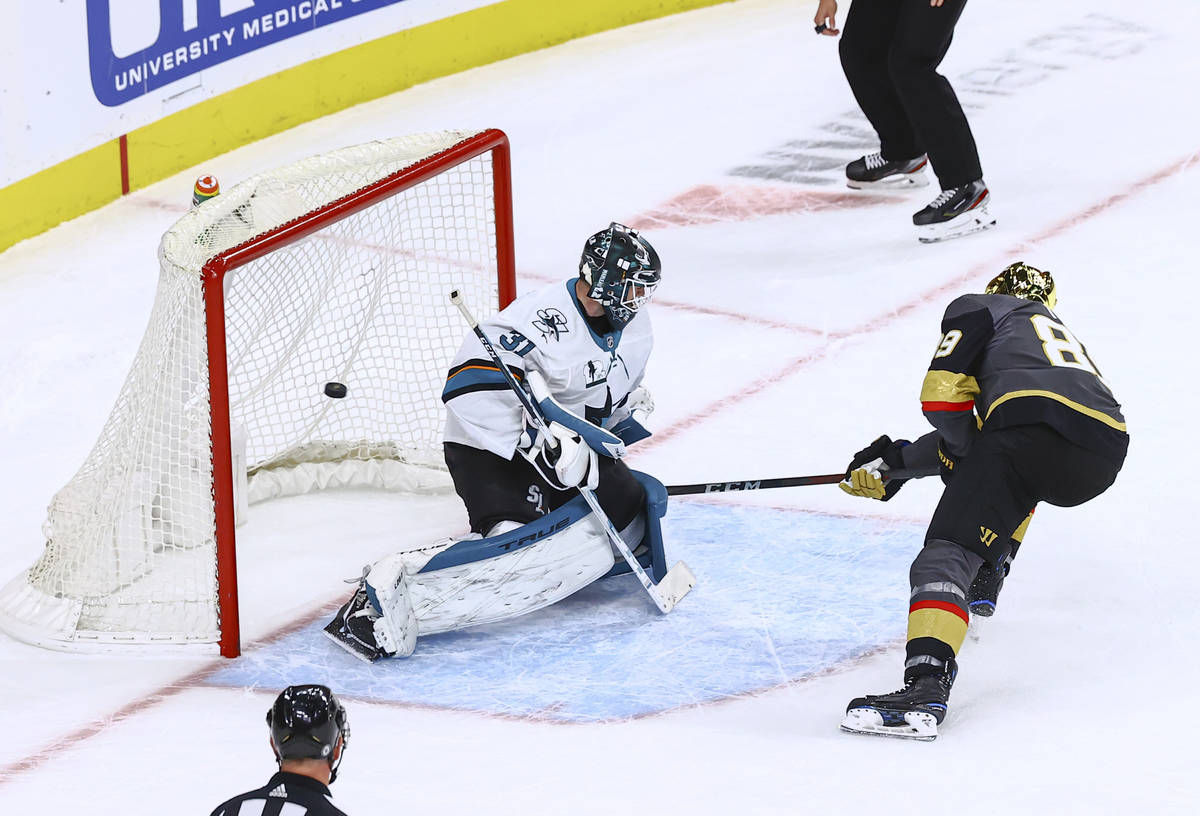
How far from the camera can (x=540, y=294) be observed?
3.62 meters

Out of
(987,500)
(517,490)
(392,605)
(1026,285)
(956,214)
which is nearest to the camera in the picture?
(987,500)

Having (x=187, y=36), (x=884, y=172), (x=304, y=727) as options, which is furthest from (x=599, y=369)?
(x=187, y=36)

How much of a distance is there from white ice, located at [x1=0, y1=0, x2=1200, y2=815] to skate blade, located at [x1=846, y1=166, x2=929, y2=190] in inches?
2.3

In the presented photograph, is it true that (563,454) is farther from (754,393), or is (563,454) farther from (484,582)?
(754,393)

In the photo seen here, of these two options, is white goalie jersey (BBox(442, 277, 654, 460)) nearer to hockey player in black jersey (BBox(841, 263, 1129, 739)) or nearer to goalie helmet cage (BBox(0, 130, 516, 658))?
goalie helmet cage (BBox(0, 130, 516, 658))

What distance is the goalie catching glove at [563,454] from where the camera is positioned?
11.2ft

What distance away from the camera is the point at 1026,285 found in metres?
3.49

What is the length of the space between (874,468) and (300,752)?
5.74 feet

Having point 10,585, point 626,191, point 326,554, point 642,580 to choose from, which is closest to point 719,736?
point 642,580

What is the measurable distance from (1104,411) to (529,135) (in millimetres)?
3614

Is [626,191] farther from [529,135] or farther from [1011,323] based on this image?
[1011,323]

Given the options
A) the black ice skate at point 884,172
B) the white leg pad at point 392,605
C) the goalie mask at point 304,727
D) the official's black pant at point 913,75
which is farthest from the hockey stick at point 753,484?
the black ice skate at point 884,172

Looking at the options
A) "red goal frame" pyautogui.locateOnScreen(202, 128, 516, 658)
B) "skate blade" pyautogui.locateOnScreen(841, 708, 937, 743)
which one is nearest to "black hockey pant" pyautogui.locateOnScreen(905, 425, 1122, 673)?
"skate blade" pyautogui.locateOnScreen(841, 708, 937, 743)

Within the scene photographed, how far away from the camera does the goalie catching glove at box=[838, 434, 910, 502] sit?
3.50 metres
